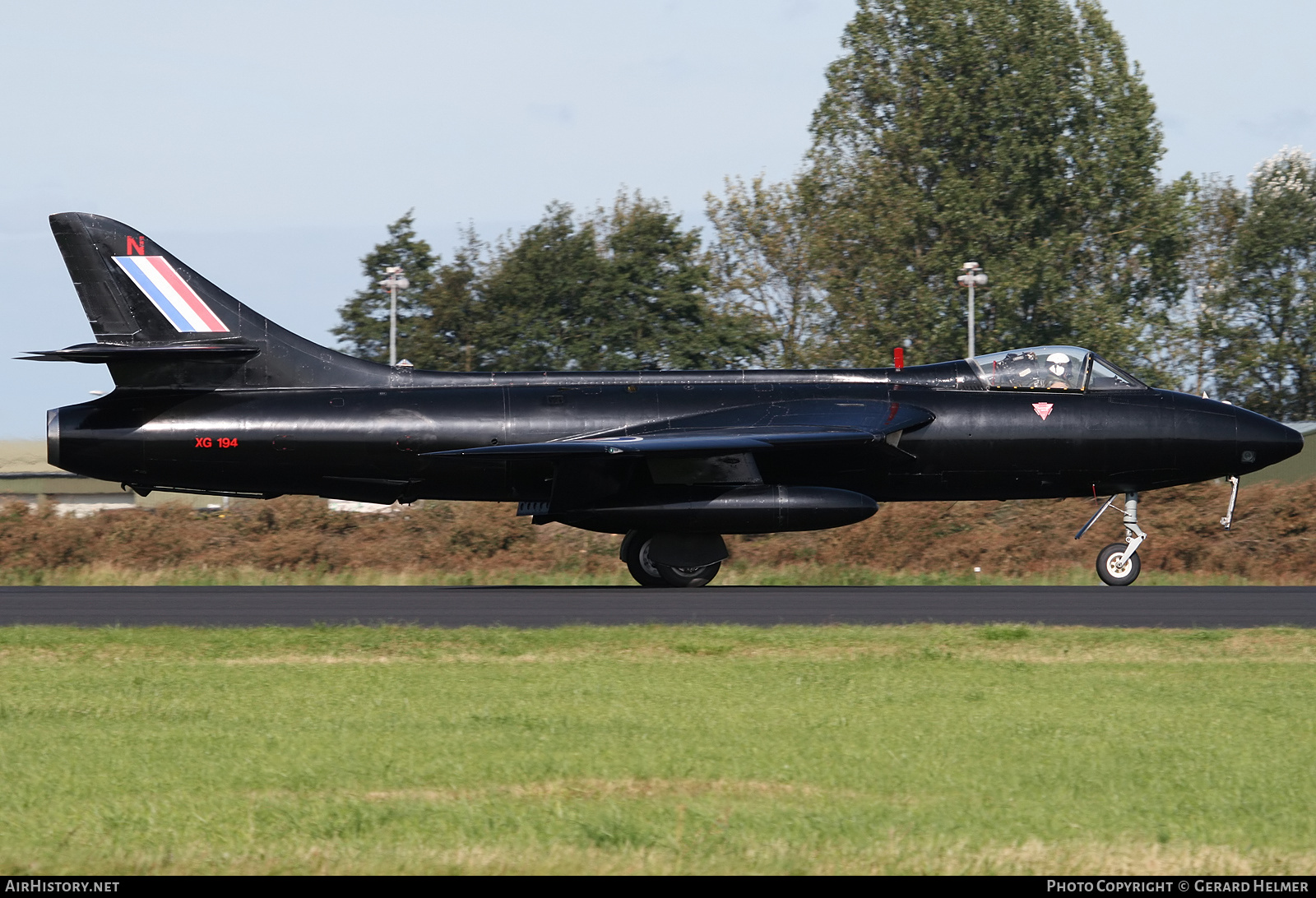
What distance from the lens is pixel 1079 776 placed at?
656 cm

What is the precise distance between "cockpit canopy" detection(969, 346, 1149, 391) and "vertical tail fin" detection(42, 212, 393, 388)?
870cm

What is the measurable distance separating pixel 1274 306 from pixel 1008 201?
44.0 feet

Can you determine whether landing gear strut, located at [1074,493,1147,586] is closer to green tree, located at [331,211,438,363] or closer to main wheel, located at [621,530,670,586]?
main wheel, located at [621,530,670,586]

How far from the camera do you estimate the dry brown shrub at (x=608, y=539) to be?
2381 centimetres

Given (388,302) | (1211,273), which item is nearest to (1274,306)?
(1211,273)

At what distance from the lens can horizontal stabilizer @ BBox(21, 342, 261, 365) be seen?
17.3m

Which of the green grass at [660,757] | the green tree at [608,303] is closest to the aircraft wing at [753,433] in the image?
the green grass at [660,757]

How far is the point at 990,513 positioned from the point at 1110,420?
7.28m


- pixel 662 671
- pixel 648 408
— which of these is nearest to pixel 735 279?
pixel 648 408

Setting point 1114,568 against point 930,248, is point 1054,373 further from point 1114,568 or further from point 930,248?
point 930,248

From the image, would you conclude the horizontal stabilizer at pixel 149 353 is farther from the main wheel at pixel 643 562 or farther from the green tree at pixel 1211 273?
the green tree at pixel 1211 273
